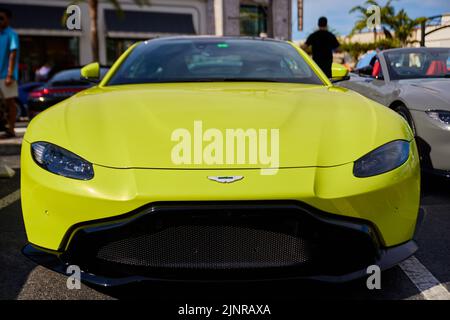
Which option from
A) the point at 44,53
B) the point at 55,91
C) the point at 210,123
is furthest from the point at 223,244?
the point at 44,53

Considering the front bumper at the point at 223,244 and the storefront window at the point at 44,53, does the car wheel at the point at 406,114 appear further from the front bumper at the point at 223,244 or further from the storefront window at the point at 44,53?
the storefront window at the point at 44,53

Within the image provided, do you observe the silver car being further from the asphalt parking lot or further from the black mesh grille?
the black mesh grille

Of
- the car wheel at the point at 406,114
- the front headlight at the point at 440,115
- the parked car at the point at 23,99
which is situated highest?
the front headlight at the point at 440,115

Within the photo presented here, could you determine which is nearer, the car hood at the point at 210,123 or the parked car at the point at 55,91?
the car hood at the point at 210,123

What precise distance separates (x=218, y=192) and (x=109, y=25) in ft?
73.9

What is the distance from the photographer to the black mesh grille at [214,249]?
6.29 feet

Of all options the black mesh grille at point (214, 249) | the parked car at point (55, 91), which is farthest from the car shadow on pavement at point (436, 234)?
the parked car at point (55, 91)

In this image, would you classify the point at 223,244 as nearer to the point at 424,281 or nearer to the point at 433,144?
the point at 424,281

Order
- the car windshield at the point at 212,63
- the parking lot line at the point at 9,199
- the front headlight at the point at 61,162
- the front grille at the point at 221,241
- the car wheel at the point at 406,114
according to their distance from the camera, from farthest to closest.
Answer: the car wheel at the point at 406,114 → the parking lot line at the point at 9,199 → the car windshield at the point at 212,63 → the front headlight at the point at 61,162 → the front grille at the point at 221,241

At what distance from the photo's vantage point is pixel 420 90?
431 cm

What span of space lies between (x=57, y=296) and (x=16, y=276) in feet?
1.24

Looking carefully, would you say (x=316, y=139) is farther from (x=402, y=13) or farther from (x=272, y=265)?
(x=402, y=13)

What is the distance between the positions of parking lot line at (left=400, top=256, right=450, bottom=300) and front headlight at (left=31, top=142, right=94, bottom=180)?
1.54 meters
